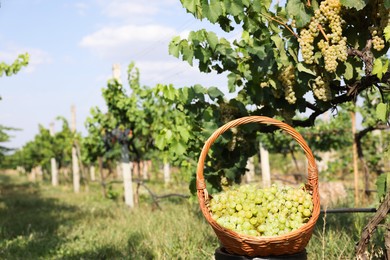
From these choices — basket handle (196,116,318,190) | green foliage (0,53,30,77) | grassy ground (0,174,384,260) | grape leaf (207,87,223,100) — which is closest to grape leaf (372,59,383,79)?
basket handle (196,116,318,190)

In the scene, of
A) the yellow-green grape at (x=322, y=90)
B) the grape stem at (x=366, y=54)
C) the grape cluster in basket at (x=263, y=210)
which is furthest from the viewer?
the yellow-green grape at (x=322, y=90)

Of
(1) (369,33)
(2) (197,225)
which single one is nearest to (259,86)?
(1) (369,33)

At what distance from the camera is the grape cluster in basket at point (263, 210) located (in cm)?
289

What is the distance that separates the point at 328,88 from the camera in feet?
11.9

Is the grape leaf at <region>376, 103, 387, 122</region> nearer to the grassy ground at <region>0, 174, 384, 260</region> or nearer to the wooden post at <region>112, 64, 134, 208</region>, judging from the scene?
the grassy ground at <region>0, 174, 384, 260</region>

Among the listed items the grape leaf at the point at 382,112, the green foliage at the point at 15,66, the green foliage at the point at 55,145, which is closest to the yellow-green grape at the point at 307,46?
the grape leaf at the point at 382,112

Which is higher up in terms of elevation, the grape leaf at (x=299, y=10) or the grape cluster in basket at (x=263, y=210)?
the grape leaf at (x=299, y=10)

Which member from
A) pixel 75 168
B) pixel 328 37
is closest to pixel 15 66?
pixel 328 37

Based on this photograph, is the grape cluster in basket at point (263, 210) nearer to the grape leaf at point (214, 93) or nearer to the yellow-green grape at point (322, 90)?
the yellow-green grape at point (322, 90)

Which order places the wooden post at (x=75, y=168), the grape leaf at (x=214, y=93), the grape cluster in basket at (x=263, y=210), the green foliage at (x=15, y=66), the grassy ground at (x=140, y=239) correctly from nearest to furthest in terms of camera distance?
the grape cluster in basket at (x=263, y=210)
the grape leaf at (x=214, y=93)
the grassy ground at (x=140, y=239)
the green foliage at (x=15, y=66)
the wooden post at (x=75, y=168)

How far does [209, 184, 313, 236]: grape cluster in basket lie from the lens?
9.49ft

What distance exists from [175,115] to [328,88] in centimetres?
733

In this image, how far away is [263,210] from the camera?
2969mm

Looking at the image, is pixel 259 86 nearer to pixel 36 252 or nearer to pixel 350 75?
pixel 350 75
